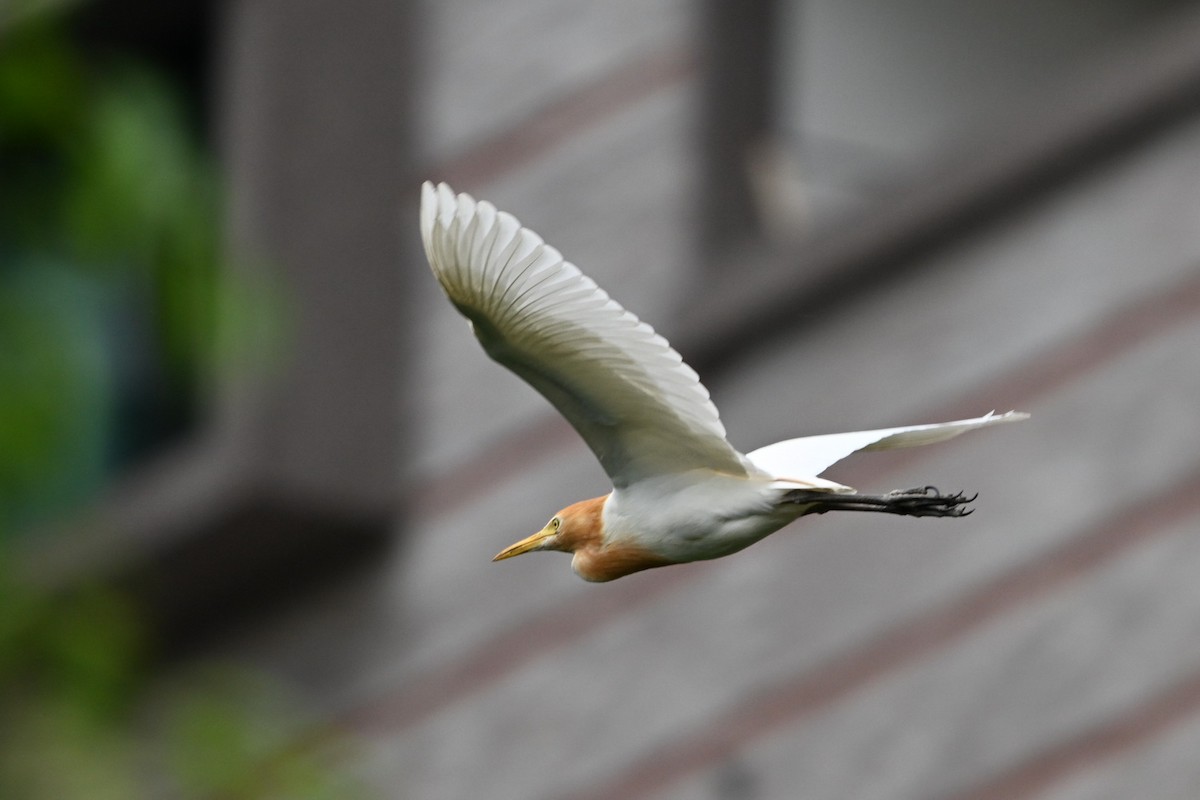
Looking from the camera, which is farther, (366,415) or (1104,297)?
(366,415)

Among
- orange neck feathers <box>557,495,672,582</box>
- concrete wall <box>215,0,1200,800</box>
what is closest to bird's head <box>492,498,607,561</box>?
orange neck feathers <box>557,495,672,582</box>

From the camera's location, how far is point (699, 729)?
4969mm

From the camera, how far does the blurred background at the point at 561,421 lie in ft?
13.8

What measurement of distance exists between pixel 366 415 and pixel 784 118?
1208 millimetres

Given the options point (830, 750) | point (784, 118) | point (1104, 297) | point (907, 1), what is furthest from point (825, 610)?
point (907, 1)

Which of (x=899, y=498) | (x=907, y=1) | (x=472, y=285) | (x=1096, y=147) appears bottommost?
(x=899, y=498)

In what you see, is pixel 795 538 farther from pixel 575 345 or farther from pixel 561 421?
pixel 575 345

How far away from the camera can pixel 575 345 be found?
238cm

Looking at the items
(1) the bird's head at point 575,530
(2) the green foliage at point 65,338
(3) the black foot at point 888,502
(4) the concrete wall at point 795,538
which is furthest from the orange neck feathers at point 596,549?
(4) the concrete wall at point 795,538

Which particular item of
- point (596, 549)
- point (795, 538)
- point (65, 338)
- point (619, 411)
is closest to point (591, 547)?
point (596, 549)

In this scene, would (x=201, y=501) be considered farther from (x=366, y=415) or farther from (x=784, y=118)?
(x=784, y=118)

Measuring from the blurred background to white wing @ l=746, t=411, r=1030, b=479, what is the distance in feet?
4.12

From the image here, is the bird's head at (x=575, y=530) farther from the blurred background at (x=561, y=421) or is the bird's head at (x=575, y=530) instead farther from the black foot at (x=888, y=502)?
the blurred background at (x=561, y=421)

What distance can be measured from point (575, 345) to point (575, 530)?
19cm
